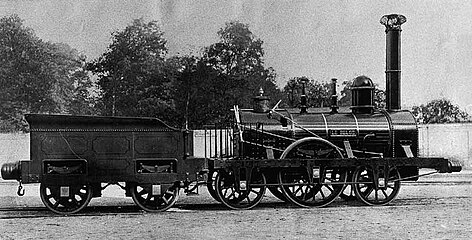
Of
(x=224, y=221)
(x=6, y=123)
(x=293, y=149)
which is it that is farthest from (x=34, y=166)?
(x=6, y=123)

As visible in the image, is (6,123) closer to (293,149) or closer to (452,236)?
(293,149)

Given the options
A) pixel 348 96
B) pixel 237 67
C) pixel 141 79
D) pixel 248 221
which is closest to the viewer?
pixel 248 221

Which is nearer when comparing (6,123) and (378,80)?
(6,123)

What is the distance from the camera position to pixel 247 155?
1380 cm

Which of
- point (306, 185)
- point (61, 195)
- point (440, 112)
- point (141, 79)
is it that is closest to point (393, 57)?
point (306, 185)

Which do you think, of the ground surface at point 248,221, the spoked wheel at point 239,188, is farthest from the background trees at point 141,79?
the spoked wheel at point 239,188

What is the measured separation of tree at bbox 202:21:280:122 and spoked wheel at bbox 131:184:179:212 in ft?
66.3

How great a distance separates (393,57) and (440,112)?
21.5 m

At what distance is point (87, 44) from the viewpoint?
36.3m

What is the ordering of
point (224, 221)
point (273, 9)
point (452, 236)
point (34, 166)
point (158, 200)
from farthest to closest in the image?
point (273, 9)
point (158, 200)
point (34, 166)
point (224, 221)
point (452, 236)

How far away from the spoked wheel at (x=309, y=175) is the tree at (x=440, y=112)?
22.3 metres

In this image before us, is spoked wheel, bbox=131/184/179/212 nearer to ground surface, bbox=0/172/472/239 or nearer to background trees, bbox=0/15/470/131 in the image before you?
ground surface, bbox=0/172/472/239

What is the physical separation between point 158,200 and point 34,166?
2570 millimetres

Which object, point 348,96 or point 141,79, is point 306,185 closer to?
point 348,96
